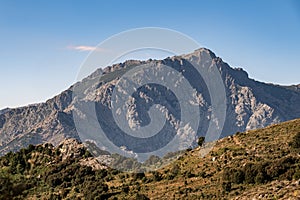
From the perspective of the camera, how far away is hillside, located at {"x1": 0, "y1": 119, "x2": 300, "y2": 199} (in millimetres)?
75688

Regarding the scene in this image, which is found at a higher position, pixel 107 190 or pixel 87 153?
pixel 87 153

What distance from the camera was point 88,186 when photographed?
362 ft

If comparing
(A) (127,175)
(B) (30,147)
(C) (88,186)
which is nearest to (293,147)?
(A) (127,175)

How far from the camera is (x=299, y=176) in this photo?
71.1 meters

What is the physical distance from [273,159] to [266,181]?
11.1 m

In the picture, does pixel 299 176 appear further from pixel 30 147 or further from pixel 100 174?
pixel 30 147

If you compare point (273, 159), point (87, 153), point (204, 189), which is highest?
point (87, 153)

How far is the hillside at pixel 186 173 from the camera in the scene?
75.7 metres

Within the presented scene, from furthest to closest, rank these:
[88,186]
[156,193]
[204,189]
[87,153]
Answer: [87,153], [88,186], [156,193], [204,189]

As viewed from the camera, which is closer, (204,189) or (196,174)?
(204,189)

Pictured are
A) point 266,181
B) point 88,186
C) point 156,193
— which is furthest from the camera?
point 88,186

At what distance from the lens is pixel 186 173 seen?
324ft

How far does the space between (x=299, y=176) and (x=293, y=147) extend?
2152 centimetres

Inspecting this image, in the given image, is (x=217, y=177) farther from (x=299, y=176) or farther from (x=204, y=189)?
(x=299, y=176)
